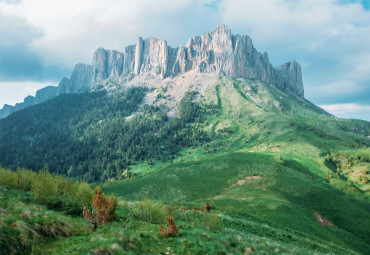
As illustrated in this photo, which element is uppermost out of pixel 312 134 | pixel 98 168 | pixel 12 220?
pixel 312 134

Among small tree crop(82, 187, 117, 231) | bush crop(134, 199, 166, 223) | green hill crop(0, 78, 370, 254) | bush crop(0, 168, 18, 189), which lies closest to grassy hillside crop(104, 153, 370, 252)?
green hill crop(0, 78, 370, 254)

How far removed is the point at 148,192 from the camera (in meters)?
80.4

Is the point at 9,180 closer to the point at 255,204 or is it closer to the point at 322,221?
the point at 255,204

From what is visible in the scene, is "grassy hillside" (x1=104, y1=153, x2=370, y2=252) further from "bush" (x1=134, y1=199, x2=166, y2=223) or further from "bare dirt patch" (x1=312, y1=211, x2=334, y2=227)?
"bush" (x1=134, y1=199, x2=166, y2=223)

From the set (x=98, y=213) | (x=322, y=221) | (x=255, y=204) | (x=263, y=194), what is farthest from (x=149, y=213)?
(x=322, y=221)

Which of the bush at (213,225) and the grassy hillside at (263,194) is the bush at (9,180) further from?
the bush at (213,225)

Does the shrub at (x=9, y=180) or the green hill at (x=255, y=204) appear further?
the shrub at (x=9, y=180)

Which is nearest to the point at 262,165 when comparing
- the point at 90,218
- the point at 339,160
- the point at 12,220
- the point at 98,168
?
the point at 339,160

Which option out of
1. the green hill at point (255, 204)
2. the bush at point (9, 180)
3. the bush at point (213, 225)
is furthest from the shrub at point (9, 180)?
the bush at point (213, 225)

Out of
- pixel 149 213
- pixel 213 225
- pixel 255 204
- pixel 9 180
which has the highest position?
pixel 9 180

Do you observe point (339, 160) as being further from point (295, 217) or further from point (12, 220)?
point (12, 220)

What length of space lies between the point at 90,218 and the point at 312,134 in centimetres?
18058

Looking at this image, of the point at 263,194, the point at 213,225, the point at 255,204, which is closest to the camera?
the point at 213,225

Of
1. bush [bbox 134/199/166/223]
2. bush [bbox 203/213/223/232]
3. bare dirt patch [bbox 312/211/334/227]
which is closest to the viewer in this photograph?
bush [bbox 203/213/223/232]
